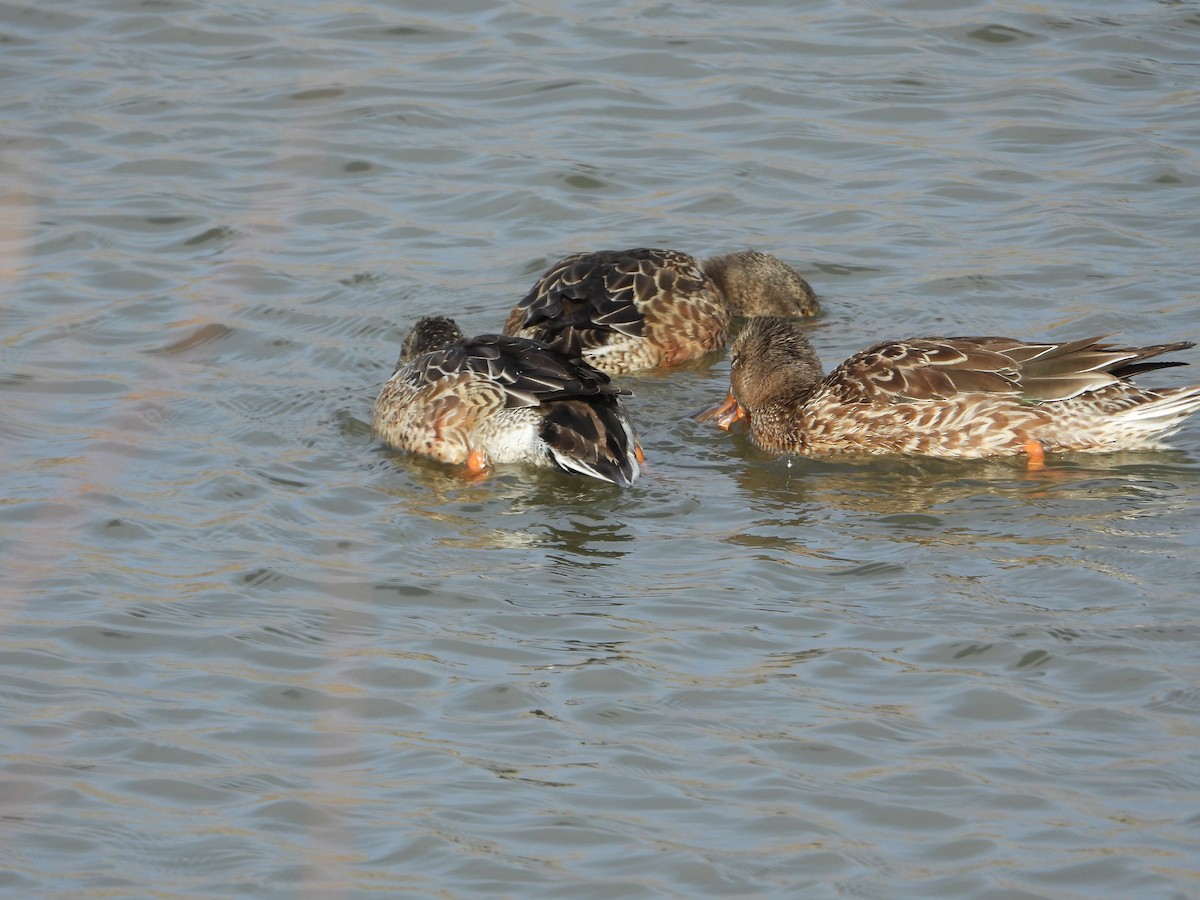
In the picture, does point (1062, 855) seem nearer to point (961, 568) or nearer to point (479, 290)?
point (961, 568)

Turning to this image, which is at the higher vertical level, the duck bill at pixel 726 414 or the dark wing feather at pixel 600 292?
the dark wing feather at pixel 600 292

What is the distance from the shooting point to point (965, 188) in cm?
1256

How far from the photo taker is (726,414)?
9.88 meters

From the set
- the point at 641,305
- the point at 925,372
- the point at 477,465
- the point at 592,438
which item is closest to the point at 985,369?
the point at 925,372

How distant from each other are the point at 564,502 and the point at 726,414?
5.41ft

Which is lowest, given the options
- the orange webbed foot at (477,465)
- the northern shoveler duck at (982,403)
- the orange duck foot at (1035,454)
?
the orange webbed foot at (477,465)

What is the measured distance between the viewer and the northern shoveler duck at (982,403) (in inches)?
341

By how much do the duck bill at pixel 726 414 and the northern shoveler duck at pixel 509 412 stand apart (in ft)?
3.20

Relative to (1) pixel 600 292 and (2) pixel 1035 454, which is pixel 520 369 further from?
(2) pixel 1035 454

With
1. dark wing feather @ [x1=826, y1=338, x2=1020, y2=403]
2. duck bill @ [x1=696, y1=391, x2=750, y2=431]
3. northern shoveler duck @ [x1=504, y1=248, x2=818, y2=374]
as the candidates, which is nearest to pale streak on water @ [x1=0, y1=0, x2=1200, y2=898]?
duck bill @ [x1=696, y1=391, x2=750, y2=431]

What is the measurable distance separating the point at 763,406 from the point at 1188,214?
401 cm

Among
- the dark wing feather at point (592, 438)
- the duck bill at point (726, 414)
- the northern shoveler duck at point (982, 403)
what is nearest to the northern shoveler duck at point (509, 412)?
the dark wing feather at point (592, 438)

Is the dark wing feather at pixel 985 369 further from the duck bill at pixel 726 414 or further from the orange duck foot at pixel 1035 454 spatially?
the duck bill at pixel 726 414

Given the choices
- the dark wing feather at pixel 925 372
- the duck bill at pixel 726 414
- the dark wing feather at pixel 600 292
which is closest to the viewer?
the dark wing feather at pixel 925 372
